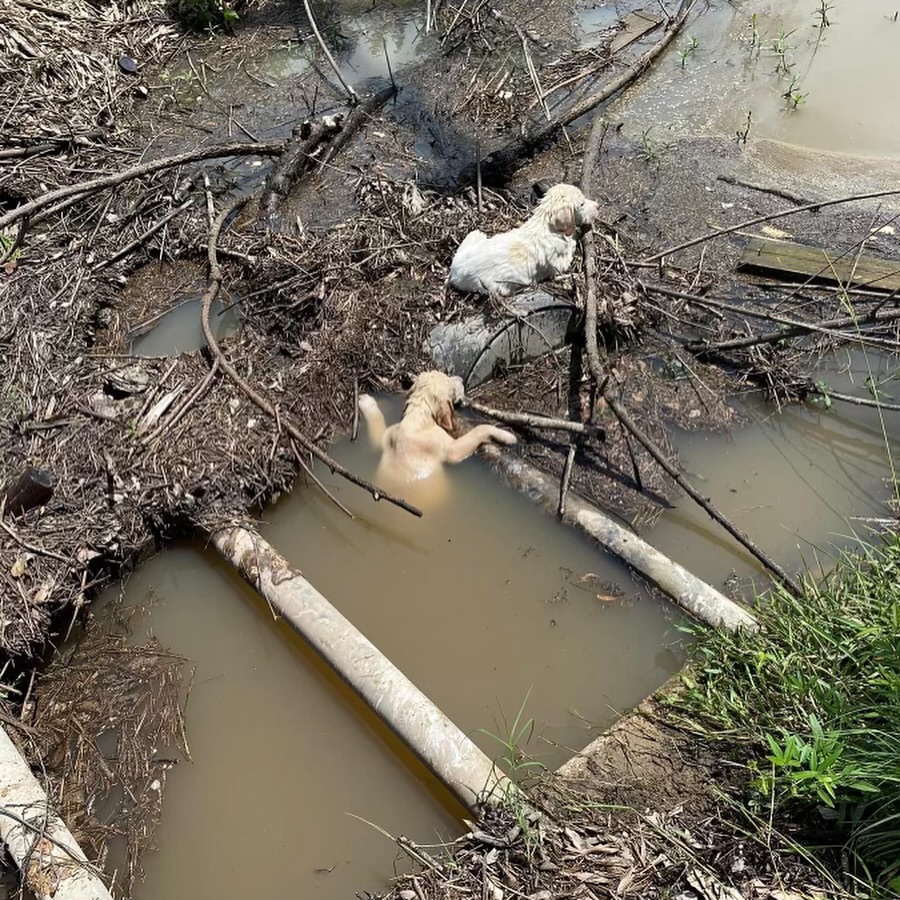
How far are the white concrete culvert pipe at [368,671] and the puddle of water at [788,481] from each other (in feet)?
5.42

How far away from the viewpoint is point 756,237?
5684mm

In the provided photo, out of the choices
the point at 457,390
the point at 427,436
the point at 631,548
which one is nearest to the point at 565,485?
the point at 631,548

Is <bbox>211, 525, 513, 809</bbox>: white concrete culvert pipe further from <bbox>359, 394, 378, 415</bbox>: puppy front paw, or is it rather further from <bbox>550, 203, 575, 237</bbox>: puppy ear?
<bbox>550, 203, 575, 237</bbox>: puppy ear

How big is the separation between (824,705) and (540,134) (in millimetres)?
5614

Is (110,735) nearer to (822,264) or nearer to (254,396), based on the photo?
(254,396)

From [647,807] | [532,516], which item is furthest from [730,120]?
[647,807]

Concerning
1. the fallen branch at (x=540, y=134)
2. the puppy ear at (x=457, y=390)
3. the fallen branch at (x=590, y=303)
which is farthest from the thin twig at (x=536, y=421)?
the fallen branch at (x=540, y=134)

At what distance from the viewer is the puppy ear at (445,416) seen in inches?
184

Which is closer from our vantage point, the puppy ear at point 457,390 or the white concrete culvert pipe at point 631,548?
the white concrete culvert pipe at point 631,548

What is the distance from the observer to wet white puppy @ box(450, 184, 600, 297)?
508 centimetres

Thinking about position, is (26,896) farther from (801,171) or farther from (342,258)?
(801,171)

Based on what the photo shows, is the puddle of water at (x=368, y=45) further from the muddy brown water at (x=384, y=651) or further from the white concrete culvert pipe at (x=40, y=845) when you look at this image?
the white concrete culvert pipe at (x=40, y=845)

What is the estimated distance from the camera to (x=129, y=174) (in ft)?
20.4

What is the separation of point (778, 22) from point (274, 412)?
7407 millimetres
